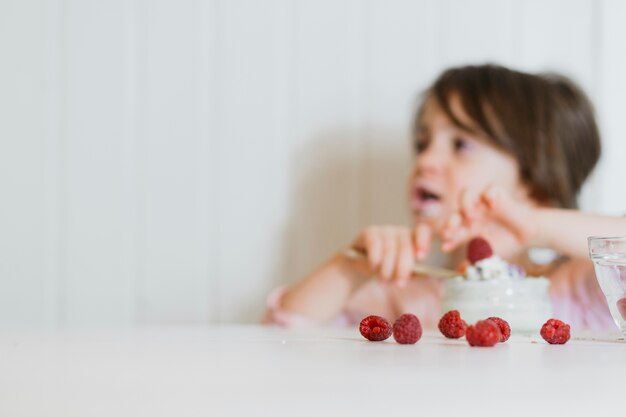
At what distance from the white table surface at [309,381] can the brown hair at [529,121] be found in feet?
2.50

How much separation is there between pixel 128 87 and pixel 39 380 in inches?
41.3

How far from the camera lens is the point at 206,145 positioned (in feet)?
4.48

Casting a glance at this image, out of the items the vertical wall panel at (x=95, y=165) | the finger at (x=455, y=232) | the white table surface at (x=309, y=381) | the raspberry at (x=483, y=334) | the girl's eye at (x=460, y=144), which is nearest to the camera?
the white table surface at (x=309, y=381)

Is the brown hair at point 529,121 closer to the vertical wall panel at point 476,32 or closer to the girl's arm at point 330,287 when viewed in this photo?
the vertical wall panel at point 476,32

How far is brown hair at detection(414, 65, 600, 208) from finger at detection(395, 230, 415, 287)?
1.01 feet

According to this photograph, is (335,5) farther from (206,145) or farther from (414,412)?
(414,412)

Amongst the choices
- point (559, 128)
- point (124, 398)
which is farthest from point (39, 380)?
point (559, 128)

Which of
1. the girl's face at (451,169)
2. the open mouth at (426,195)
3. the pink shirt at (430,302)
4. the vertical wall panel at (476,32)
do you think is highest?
the vertical wall panel at (476,32)

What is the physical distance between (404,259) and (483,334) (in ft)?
1.61

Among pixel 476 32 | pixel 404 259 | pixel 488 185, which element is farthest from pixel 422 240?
pixel 476 32

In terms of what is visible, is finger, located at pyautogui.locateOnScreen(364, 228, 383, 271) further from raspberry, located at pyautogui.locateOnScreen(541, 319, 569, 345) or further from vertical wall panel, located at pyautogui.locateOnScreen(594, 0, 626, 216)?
vertical wall panel, located at pyautogui.locateOnScreen(594, 0, 626, 216)

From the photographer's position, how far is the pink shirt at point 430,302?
1168 mm

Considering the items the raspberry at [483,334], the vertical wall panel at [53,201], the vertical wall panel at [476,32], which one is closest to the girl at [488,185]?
the vertical wall panel at [476,32]

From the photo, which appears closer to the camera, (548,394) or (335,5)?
(548,394)
